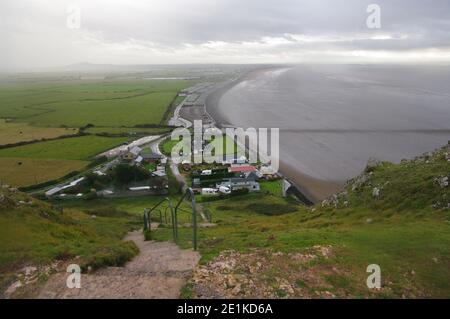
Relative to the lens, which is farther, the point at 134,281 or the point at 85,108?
the point at 85,108

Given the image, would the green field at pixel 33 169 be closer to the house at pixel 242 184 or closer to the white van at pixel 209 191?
the white van at pixel 209 191

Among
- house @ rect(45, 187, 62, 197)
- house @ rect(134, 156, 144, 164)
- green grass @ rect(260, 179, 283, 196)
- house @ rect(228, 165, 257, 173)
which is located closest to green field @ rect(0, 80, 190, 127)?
house @ rect(134, 156, 144, 164)

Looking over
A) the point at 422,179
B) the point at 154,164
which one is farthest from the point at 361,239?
the point at 154,164

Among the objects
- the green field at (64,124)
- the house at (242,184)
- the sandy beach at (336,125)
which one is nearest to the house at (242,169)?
the house at (242,184)

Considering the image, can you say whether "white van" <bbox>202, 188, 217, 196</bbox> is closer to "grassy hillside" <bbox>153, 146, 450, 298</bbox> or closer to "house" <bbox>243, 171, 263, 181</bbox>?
"house" <bbox>243, 171, 263, 181</bbox>

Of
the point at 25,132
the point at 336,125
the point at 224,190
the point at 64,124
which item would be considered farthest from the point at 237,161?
the point at 64,124

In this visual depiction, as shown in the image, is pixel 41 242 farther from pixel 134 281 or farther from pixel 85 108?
pixel 85 108

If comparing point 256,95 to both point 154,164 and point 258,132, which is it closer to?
point 258,132
